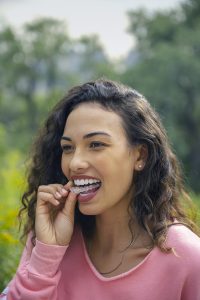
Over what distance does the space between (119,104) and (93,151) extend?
23 centimetres

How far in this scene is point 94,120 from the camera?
2105 mm

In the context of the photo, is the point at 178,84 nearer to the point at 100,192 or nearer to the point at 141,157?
the point at 141,157

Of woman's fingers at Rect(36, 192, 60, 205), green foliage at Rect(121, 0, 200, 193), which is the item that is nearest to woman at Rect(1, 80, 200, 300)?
woman's fingers at Rect(36, 192, 60, 205)

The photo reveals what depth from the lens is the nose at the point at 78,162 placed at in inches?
81.4

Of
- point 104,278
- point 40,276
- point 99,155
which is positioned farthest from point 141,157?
point 40,276

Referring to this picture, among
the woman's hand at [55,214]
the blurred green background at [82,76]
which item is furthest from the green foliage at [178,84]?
the woman's hand at [55,214]

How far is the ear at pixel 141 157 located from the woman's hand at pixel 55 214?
0.88 feet

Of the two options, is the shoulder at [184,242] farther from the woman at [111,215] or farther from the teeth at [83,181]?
the teeth at [83,181]

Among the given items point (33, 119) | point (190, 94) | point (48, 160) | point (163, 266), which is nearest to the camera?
point (163, 266)

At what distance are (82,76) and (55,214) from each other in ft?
121

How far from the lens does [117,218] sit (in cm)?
226

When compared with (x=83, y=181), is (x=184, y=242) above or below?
below

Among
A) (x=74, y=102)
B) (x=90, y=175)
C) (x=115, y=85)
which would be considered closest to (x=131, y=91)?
(x=115, y=85)

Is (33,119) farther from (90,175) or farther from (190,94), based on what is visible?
(90,175)
